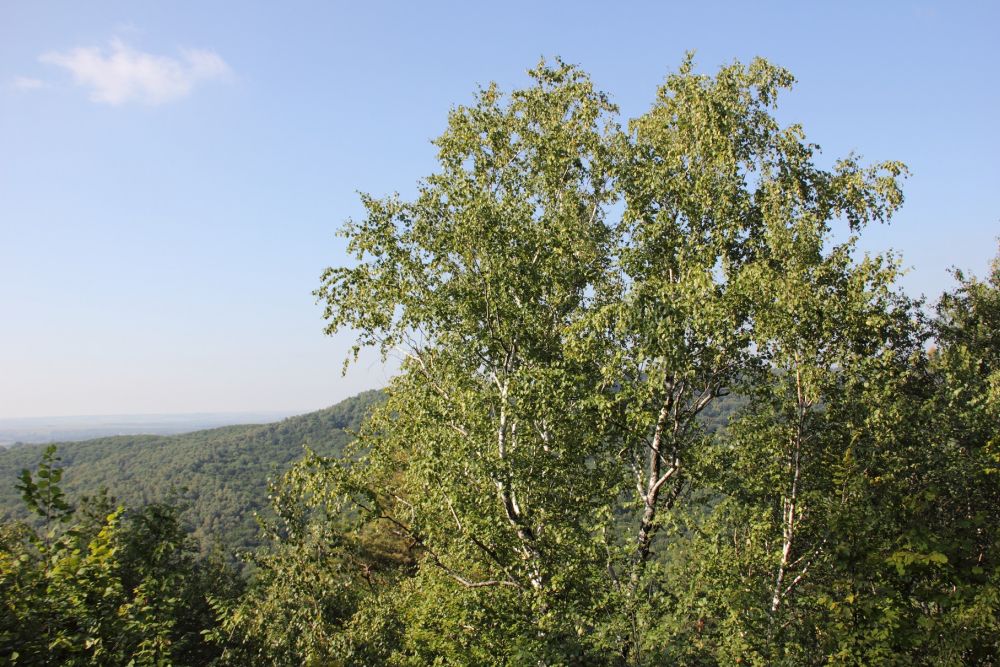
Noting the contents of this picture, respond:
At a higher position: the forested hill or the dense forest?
the dense forest

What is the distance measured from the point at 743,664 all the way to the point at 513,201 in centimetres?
1017

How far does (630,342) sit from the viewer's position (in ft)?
42.0

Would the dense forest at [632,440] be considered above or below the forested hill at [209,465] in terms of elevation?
above

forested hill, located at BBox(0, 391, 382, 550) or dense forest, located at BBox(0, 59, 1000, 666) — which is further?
forested hill, located at BBox(0, 391, 382, 550)

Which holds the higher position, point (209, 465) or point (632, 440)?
point (632, 440)

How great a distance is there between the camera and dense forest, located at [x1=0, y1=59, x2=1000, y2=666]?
10.2 meters

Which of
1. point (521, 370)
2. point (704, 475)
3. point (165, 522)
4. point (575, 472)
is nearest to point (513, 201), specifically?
point (521, 370)

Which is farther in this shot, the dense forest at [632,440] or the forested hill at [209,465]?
→ the forested hill at [209,465]

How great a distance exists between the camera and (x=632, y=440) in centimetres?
1268

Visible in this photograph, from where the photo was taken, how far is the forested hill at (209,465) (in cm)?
13825

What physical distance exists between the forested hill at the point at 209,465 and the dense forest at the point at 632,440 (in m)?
125

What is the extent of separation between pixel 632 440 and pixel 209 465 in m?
184

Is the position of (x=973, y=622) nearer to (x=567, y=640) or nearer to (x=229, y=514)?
(x=567, y=640)

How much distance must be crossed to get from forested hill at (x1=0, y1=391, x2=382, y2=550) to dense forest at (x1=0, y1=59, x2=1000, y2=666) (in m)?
125
